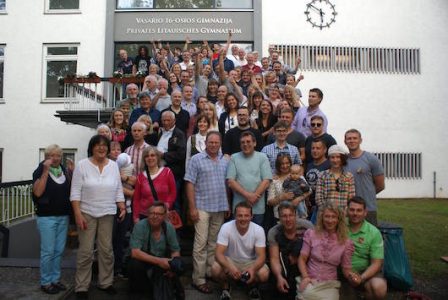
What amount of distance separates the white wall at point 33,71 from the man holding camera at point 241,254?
10.8 metres

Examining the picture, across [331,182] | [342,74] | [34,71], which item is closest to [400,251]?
[331,182]

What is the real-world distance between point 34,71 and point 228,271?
12871 millimetres

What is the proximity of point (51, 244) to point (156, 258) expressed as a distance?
1200 millimetres

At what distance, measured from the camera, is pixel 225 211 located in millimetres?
5000

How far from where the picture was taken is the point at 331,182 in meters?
4.74

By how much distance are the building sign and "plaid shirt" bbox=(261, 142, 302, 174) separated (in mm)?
9672

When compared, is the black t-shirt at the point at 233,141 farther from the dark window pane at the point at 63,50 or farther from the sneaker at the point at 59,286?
the dark window pane at the point at 63,50

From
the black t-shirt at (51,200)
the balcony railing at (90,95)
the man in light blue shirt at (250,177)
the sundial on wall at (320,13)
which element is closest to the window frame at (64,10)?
the balcony railing at (90,95)

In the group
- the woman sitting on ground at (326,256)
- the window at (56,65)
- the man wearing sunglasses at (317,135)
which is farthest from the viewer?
the window at (56,65)

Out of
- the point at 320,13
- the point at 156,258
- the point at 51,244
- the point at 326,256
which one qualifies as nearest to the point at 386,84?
the point at 320,13

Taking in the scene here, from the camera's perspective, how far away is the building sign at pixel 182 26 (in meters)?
14.3

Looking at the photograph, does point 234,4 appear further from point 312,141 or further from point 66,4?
point 312,141

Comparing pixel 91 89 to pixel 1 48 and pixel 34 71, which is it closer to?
pixel 34 71

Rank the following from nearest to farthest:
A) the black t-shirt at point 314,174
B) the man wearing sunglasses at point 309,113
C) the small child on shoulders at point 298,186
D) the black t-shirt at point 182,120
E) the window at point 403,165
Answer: the small child on shoulders at point 298,186
the black t-shirt at point 314,174
the man wearing sunglasses at point 309,113
the black t-shirt at point 182,120
the window at point 403,165
